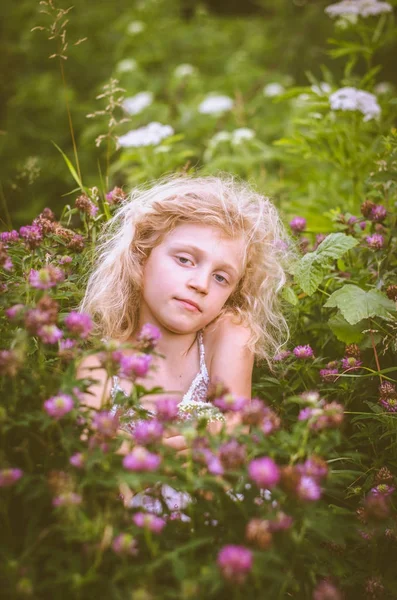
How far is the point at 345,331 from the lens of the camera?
6.49 feet

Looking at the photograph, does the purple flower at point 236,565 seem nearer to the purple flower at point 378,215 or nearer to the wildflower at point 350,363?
the wildflower at point 350,363

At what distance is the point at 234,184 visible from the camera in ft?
7.81

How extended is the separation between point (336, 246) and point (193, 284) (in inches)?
19.5

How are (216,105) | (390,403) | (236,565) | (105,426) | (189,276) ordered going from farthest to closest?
(216,105) < (189,276) < (390,403) < (105,426) < (236,565)

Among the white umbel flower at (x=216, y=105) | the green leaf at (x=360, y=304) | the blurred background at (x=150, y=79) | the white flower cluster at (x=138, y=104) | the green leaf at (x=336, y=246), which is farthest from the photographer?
the blurred background at (x=150, y=79)

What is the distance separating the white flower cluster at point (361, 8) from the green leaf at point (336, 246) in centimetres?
173

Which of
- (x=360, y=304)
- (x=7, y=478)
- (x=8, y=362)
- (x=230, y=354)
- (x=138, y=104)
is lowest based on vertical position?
(x=138, y=104)

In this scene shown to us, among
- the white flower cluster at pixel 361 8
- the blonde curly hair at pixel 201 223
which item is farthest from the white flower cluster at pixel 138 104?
the blonde curly hair at pixel 201 223

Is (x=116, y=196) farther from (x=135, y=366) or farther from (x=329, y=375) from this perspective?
(x=135, y=366)

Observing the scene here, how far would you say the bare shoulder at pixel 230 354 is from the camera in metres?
1.92

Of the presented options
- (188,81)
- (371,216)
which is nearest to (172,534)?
(371,216)

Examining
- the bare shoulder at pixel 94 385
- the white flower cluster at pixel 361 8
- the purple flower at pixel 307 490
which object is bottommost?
the bare shoulder at pixel 94 385

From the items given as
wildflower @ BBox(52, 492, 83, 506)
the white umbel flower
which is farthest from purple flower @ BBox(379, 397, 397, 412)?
the white umbel flower

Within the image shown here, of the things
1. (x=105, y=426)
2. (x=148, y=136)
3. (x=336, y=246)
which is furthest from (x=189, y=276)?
(x=148, y=136)
